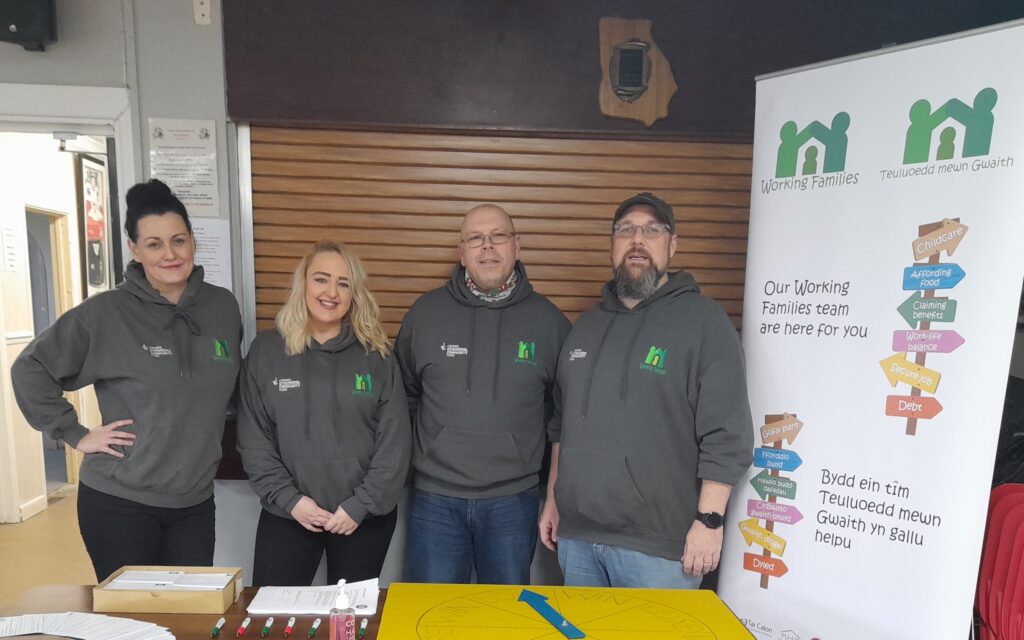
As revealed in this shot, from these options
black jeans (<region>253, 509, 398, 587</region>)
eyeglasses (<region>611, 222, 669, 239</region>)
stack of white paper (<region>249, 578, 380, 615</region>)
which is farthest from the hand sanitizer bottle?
eyeglasses (<region>611, 222, 669, 239</region>)

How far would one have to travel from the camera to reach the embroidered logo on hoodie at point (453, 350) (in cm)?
198

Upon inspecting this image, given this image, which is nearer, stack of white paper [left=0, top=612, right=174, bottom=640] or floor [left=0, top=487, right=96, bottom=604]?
stack of white paper [left=0, top=612, right=174, bottom=640]

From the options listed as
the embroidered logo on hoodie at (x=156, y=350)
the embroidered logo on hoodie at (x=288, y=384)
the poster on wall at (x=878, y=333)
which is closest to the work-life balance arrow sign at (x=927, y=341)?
the poster on wall at (x=878, y=333)

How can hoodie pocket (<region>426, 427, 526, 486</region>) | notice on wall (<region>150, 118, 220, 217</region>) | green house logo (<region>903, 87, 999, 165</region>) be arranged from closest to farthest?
1. green house logo (<region>903, 87, 999, 165</region>)
2. hoodie pocket (<region>426, 427, 526, 486</region>)
3. notice on wall (<region>150, 118, 220, 217</region>)

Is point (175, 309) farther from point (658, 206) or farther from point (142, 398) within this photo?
point (658, 206)

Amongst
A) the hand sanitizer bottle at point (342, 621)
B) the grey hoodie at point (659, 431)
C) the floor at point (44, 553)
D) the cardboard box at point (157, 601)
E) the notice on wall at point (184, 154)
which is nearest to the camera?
the hand sanitizer bottle at point (342, 621)

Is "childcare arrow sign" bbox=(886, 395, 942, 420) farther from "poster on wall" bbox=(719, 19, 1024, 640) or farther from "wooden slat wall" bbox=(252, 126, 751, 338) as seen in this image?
"wooden slat wall" bbox=(252, 126, 751, 338)

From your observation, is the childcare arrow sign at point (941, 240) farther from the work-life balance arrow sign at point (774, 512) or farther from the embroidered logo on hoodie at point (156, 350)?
the embroidered logo on hoodie at point (156, 350)

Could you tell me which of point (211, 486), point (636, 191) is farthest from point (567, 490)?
point (636, 191)

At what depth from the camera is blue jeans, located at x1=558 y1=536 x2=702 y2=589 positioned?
1.71m

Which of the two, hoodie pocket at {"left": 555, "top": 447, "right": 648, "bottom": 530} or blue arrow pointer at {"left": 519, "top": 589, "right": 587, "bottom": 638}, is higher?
hoodie pocket at {"left": 555, "top": 447, "right": 648, "bottom": 530}

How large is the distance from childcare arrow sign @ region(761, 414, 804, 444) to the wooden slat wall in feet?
3.03

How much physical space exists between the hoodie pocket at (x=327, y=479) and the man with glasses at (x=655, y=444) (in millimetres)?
657

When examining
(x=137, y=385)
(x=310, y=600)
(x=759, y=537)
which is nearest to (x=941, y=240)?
(x=759, y=537)
